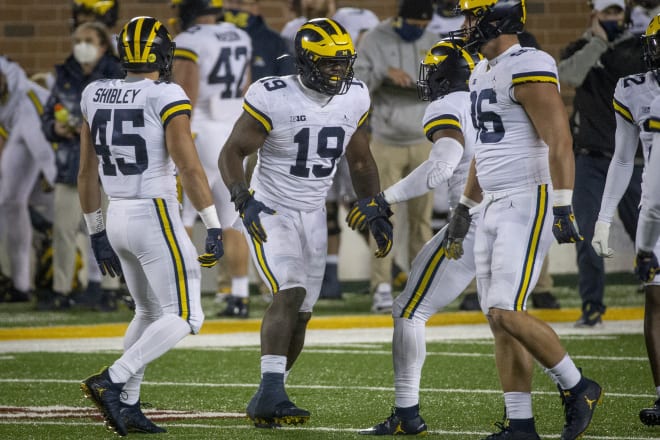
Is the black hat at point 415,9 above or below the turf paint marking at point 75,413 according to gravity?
above

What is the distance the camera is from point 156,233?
5.71 meters

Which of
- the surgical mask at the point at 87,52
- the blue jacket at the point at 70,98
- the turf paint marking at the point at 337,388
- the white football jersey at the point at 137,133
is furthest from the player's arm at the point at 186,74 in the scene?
the white football jersey at the point at 137,133

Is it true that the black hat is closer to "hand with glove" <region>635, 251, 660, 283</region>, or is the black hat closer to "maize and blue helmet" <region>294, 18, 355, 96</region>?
"maize and blue helmet" <region>294, 18, 355, 96</region>

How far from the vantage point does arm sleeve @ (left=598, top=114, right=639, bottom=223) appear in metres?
5.96

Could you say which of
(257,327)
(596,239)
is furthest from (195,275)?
(257,327)

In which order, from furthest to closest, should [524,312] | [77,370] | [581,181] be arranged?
[581,181], [77,370], [524,312]

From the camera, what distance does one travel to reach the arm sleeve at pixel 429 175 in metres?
5.68

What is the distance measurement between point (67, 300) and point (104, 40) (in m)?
1.91

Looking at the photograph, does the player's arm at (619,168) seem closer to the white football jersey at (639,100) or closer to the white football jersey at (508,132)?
the white football jersey at (639,100)

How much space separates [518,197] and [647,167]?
2.63 ft

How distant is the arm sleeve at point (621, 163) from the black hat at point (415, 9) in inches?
158

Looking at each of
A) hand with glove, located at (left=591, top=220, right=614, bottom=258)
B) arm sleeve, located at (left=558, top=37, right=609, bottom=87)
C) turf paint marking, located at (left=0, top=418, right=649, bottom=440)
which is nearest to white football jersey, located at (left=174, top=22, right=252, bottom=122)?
arm sleeve, located at (left=558, top=37, right=609, bottom=87)

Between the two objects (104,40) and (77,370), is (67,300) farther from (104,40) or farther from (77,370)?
(77,370)

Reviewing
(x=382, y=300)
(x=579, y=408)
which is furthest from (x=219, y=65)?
(x=579, y=408)
